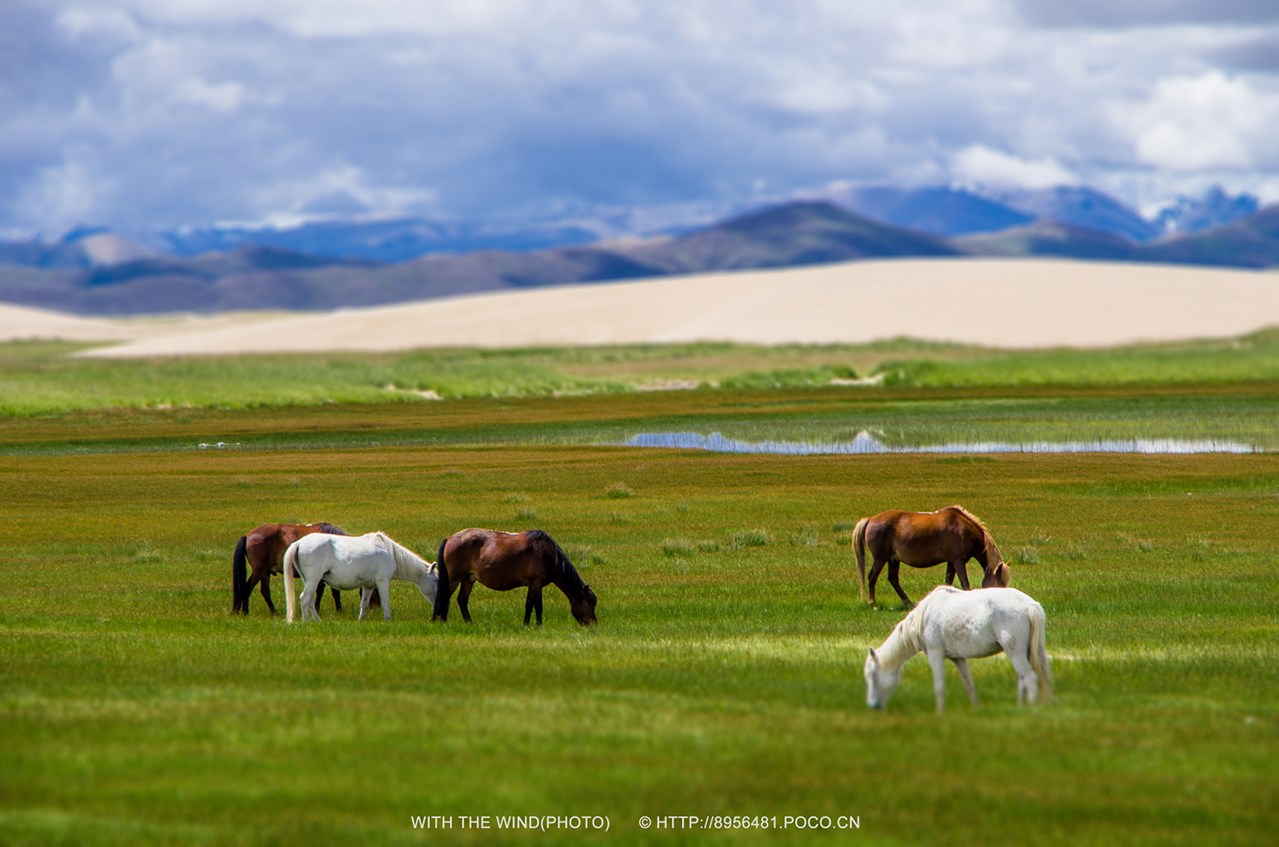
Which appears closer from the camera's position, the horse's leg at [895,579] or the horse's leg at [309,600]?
the horse's leg at [309,600]

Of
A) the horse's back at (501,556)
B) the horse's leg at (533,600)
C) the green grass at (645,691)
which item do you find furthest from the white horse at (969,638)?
the horse's leg at (533,600)

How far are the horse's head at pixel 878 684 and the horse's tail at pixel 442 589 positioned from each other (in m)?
8.37

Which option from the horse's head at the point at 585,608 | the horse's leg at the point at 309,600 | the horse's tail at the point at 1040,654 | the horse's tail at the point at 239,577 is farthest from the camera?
the horse's tail at the point at 239,577

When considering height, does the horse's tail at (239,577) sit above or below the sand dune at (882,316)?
below

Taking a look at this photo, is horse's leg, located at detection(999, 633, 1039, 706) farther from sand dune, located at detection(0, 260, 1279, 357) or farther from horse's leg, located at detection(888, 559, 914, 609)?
sand dune, located at detection(0, 260, 1279, 357)

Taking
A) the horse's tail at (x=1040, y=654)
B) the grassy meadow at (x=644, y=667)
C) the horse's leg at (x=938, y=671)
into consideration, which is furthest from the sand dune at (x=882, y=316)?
the horse's leg at (x=938, y=671)

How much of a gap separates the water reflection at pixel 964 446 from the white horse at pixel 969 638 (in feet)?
128

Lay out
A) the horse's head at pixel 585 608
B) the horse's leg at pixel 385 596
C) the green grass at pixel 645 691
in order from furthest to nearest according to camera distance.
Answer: the horse's leg at pixel 385 596
the horse's head at pixel 585 608
the green grass at pixel 645 691

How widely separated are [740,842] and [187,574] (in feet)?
63.0

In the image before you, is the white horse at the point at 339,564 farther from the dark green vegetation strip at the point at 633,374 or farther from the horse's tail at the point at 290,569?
the dark green vegetation strip at the point at 633,374

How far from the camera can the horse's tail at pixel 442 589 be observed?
20328mm

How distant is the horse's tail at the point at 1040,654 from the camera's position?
13.0 m

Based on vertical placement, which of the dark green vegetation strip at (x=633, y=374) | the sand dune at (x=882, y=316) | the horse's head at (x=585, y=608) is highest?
the sand dune at (x=882, y=316)

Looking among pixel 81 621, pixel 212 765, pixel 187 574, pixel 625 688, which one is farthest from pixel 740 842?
pixel 187 574
